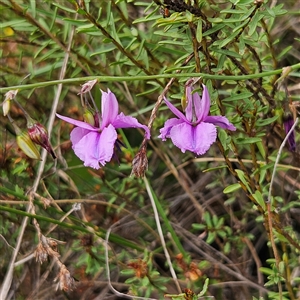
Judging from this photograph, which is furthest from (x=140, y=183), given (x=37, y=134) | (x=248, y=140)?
(x=37, y=134)

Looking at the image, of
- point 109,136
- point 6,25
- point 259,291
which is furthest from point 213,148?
point 109,136

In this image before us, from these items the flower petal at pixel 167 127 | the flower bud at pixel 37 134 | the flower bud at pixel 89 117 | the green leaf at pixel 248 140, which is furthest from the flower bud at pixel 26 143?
the green leaf at pixel 248 140

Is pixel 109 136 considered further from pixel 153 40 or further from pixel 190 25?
pixel 153 40

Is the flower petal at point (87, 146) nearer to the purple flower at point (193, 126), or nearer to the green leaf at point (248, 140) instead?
the purple flower at point (193, 126)

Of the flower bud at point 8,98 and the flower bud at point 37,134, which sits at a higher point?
the flower bud at point 8,98

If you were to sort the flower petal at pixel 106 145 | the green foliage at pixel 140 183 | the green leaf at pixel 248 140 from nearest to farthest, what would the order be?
the flower petal at pixel 106 145 < the green leaf at pixel 248 140 < the green foliage at pixel 140 183
